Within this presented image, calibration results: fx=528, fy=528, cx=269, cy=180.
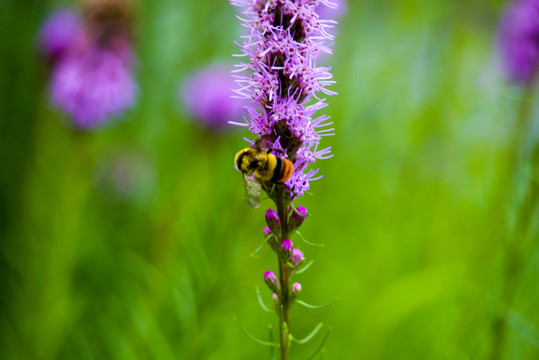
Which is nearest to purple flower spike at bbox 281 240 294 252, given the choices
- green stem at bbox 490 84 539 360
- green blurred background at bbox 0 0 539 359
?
green blurred background at bbox 0 0 539 359

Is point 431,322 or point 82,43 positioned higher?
point 82,43

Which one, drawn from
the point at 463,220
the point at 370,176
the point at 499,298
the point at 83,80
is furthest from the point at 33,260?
the point at 463,220

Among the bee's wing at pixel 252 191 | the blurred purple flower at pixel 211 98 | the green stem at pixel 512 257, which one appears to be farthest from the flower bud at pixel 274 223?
the blurred purple flower at pixel 211 98

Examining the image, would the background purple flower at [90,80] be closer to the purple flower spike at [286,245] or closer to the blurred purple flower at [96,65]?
the blurred purple flower at [96,65]

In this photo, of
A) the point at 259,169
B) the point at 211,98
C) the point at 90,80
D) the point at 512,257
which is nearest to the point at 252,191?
the point at 259,169

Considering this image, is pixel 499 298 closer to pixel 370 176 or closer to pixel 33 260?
pixel 33 260

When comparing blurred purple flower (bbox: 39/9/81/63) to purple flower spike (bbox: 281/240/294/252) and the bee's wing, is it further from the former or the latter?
purple flower spike (bbox: 281/240/294/252)
